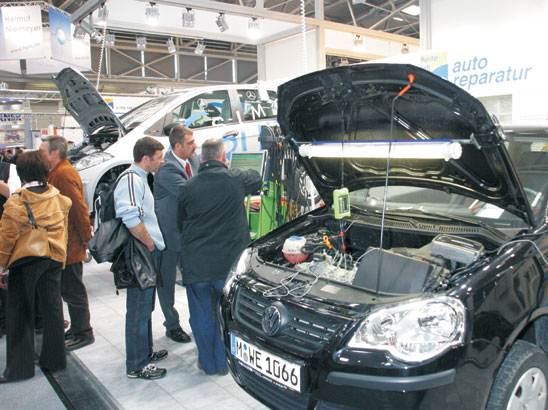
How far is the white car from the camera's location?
5855 mm

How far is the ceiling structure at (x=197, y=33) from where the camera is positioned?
27.5 feet

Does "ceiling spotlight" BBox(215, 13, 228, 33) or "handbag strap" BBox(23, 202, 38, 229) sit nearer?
"handbag strap" BBox(23, 202, 38, 229)

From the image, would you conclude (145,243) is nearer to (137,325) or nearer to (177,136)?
(137,325)


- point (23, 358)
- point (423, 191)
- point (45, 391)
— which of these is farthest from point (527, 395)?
point (23, 358)

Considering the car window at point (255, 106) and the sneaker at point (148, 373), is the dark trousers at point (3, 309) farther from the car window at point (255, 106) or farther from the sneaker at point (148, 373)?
the car window at point (255, 106)

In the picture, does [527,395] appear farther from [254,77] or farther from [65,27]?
[254,77]

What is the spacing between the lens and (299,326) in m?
2.04

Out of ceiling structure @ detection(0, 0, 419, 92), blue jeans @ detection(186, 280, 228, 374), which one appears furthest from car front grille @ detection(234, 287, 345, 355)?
ceiling structure @ detection(0, 0, 419, 92)

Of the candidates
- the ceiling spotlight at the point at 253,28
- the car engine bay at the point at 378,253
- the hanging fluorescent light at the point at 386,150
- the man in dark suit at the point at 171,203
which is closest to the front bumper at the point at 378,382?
the car engine bay at the point at 378,253

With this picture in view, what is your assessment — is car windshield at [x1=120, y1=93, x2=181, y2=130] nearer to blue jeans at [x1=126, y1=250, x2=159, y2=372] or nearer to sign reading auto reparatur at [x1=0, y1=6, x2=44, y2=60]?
sign reading auto reparatur at [x1=0, y1=6, x2=44, y2=60]

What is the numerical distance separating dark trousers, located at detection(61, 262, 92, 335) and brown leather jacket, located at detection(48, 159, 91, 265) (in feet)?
0.32

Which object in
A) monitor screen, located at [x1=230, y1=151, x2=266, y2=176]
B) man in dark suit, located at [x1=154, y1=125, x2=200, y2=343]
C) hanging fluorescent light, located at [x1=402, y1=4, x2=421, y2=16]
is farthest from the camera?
hanging fluorescent light, located at [x1=402, y1=4, x2=421, y2=16]

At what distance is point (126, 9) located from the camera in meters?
8.09

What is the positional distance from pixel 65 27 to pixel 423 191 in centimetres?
799
